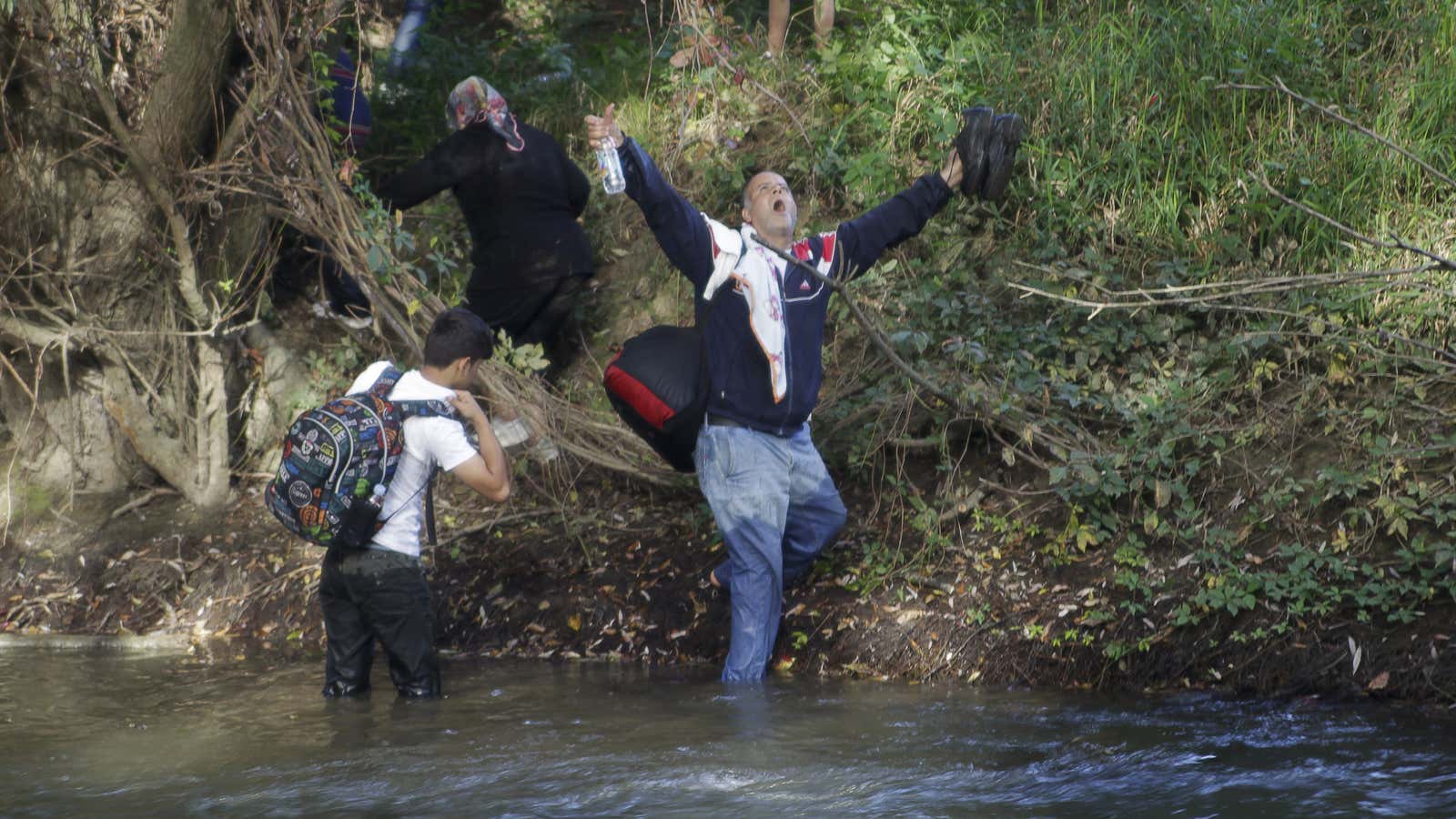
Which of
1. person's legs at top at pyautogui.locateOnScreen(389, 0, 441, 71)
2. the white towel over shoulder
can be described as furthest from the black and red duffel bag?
person's legs at top at pyautogui.locateOnScreen(389, 0, 441, 71)

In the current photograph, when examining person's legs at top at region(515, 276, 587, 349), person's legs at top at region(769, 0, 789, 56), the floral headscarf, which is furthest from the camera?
person's legs at top at region(769, 0, 789, 56)

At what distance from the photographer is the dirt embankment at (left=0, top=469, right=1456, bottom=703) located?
18.4ft

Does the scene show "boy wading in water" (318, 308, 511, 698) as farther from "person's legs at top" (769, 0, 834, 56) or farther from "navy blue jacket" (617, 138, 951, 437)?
"person's legs at top" (769, 0, 834, 56)

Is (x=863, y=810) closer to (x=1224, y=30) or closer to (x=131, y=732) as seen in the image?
(x=131, y=732)

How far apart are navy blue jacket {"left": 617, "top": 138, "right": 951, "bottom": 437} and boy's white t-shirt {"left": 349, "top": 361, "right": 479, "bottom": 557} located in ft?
3.53

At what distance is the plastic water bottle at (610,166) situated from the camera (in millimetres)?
5207

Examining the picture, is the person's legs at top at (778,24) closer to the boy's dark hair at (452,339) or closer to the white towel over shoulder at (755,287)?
the white towel over shoulder at (755,287)

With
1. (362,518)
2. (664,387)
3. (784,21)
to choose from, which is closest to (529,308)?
(664,387)

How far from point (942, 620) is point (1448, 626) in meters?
2.03

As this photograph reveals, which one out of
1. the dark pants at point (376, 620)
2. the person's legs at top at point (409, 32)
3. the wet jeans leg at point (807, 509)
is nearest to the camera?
the dark pants at point (376, 620)

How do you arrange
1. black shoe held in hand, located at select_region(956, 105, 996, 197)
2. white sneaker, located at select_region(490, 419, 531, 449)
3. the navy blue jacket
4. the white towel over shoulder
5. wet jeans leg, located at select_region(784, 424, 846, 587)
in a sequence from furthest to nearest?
white sneaker, located at select_region(490, 419, 531, 449)
black shoe held in hand, located at select_region(956, 105, 996, 197)
wet jeans leg, located at select_region(784, 424, 846, 587)
the white towel over shoulder
the navy blue jacket

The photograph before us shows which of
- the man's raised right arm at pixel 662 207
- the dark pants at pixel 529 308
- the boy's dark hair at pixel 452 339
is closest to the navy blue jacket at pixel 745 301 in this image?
the man's raised right arm at pixel 662 207

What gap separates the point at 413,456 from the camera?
17.3ft

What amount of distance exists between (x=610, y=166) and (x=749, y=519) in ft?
5.02
